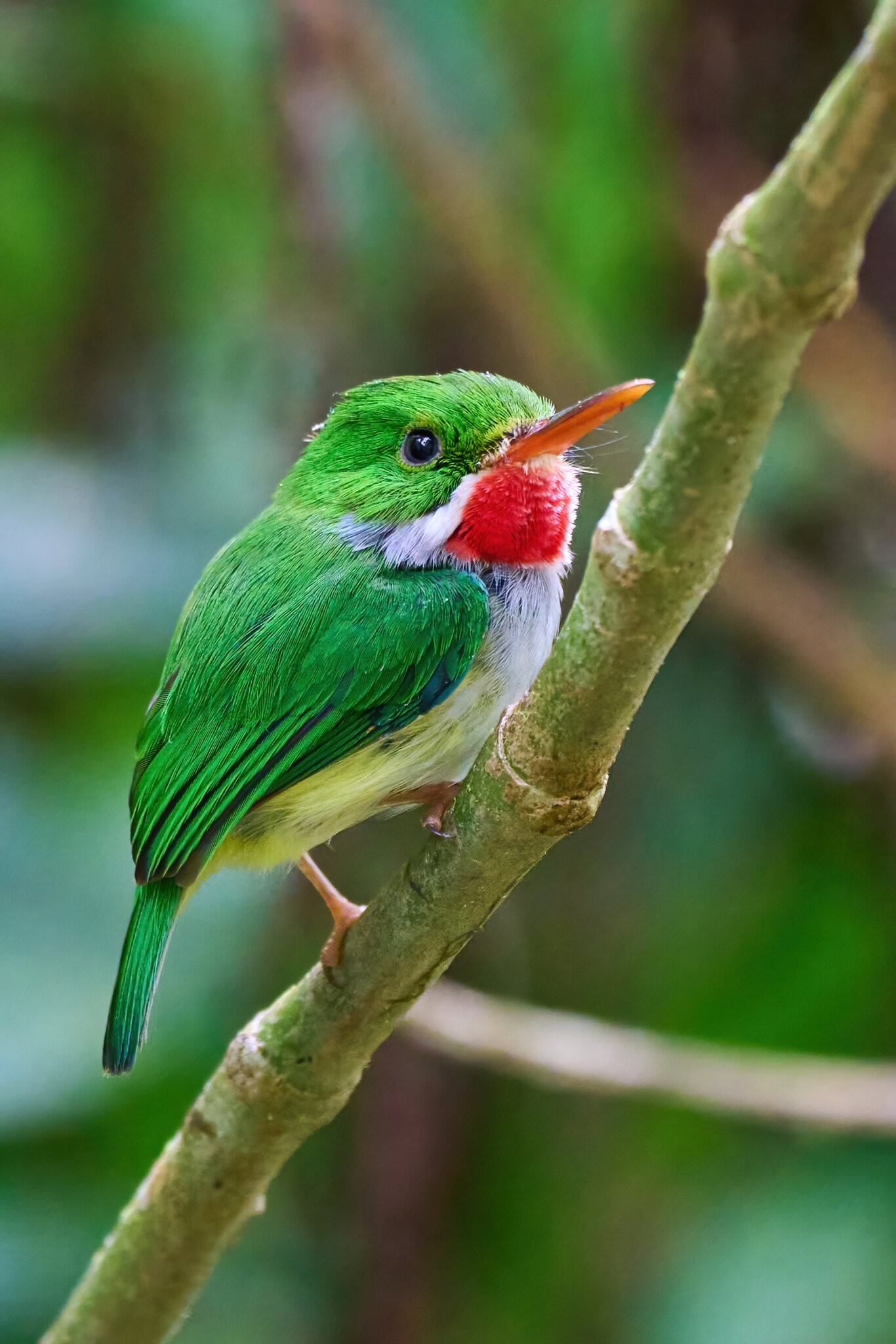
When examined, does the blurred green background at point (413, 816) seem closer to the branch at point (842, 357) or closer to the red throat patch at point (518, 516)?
the branch at point (842, 357)

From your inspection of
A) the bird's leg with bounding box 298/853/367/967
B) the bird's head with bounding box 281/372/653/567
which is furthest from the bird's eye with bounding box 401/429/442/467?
the bird's leg with bounding box 298/853/367/967

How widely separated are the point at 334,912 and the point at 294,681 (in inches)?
13.6

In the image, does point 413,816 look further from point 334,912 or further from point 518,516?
point 518,516

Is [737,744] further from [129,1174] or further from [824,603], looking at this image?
[129,1174]

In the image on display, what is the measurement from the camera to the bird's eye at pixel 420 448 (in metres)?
2.19

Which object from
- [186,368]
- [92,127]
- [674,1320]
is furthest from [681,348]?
[674,1320]

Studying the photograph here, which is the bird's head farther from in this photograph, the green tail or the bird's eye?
the green tail

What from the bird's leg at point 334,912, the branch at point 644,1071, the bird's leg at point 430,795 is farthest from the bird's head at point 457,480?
the branch at point 644,1071

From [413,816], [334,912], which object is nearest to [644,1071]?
[334,912]

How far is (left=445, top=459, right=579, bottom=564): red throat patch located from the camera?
209 centimetres

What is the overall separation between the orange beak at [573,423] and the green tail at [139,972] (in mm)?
784

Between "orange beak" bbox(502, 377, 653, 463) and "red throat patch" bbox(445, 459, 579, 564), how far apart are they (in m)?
0.03

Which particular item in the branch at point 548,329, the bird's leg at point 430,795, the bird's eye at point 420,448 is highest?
the branch at point 548,329

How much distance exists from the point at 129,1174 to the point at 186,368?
2154mm
